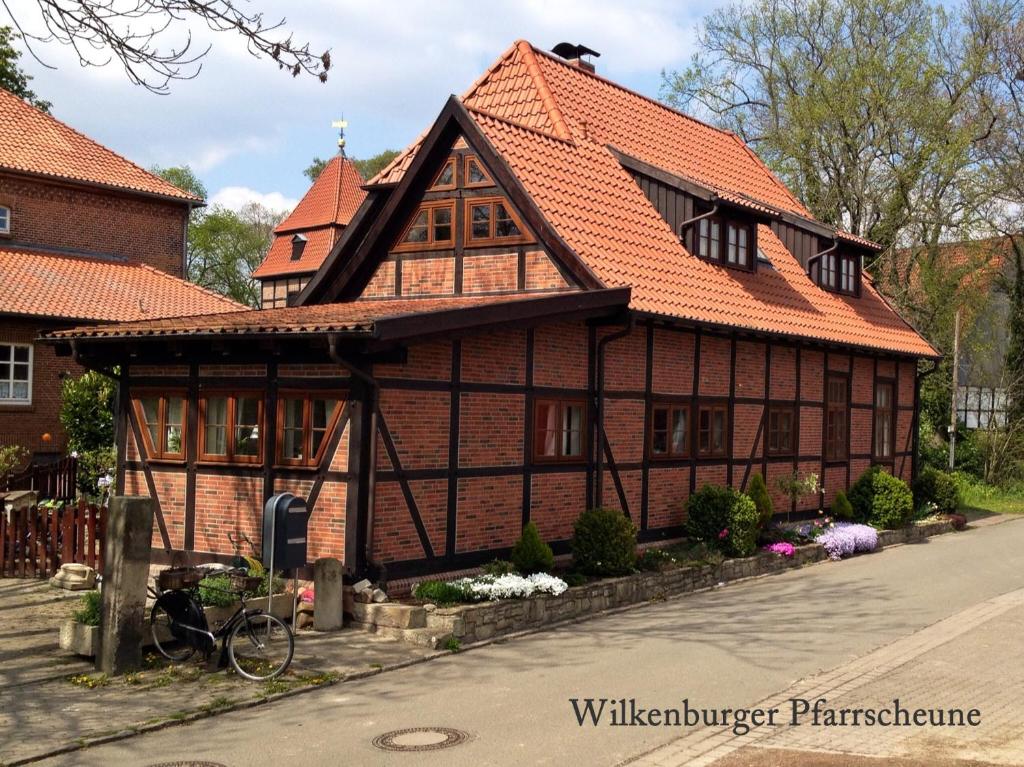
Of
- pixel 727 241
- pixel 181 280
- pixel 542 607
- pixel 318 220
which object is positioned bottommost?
pixel 542 607

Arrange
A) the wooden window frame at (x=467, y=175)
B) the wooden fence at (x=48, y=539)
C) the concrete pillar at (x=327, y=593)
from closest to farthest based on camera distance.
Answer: the concrete pillar at (x=327, y=593)
the wooden fence at (x=48, y=539)
the wooden window frame at (x=467, y=175)

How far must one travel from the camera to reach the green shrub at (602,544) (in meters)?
14.4

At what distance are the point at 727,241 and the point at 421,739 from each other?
14.0m

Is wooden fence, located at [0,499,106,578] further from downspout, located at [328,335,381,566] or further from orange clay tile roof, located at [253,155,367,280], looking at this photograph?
orange clay tile roof, located at [253,155,367,280]

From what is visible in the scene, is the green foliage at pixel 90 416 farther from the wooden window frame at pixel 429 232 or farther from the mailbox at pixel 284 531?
the mailbox at pixel 284 531

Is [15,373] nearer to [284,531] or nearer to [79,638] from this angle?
[79,638]

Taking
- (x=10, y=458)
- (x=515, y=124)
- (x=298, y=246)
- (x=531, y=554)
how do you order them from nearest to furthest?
(x=531, y=554), (x=515, y=124), (x=10, y=458), (x=298, y=246)

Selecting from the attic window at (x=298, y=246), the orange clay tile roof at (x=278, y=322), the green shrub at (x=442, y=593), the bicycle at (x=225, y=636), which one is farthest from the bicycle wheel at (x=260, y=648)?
the attic window at (x=298, y=246)

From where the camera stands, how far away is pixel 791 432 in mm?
20766

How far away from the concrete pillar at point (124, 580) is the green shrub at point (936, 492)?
19.4 m

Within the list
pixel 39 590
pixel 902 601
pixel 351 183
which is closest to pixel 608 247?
pixel 902 601

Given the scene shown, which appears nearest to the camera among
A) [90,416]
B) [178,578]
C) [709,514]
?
[178,578]

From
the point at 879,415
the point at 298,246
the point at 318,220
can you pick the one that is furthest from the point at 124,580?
the point at 298,246

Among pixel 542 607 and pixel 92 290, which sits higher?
pixel 92 290
